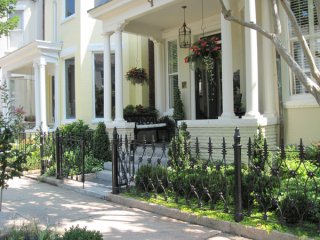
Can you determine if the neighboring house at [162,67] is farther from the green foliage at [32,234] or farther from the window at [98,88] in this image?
the green foliage at [32,234]

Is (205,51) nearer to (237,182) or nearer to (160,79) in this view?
(160,79)

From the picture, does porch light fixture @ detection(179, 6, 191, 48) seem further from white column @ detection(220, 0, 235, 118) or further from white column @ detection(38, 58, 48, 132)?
white column @ detection(38, 58, 48, 132)

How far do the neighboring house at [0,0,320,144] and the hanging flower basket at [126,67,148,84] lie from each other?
47 centimetres

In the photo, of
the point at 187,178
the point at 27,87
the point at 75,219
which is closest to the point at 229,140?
the point at 187,178

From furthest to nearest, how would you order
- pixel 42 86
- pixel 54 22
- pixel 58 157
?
pixel 54 22 → pixel 42 86 → pixel 58 157

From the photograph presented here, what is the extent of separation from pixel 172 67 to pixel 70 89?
472cm

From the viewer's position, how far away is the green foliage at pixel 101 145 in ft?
34.2

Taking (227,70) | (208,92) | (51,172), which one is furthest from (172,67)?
(51,172)

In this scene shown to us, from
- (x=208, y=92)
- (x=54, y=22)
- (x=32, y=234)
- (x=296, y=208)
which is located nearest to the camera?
(x=32, y=234)

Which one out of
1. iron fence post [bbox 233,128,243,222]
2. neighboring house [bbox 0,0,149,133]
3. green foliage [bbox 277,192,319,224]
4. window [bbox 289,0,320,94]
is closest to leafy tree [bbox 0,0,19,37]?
neighboring house [bbox 0,0,149,133]

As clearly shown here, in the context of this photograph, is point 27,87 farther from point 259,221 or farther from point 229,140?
point 259,221

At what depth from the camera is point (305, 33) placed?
7.73 meters

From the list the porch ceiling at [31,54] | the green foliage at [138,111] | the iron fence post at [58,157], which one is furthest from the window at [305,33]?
the porch ceiling at [31,54]

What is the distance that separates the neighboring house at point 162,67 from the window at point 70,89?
0.13 ft
